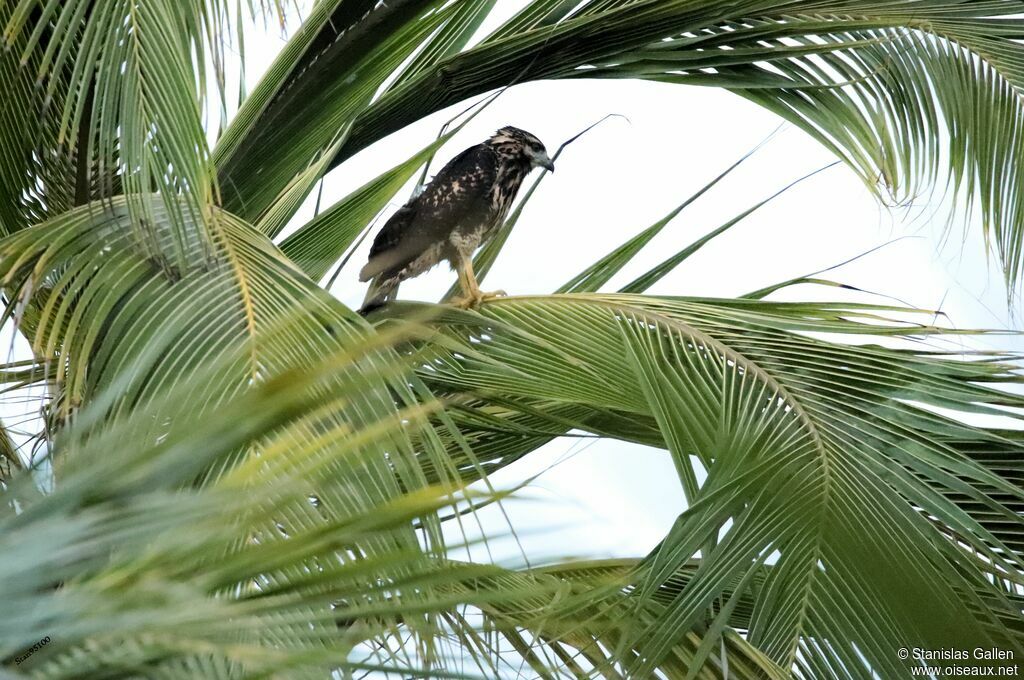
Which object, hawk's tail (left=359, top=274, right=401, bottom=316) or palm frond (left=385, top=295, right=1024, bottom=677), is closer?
palm frond (left=385, top=295, right=1024, bottom=677)

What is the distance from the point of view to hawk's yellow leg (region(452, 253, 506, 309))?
388 cm

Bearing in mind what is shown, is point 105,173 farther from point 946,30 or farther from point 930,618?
point 946,30

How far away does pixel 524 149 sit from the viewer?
4.86m

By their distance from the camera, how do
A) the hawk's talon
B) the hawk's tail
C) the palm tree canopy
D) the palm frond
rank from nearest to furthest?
the palm tree canopy < the palm frond < the hawk's talon < the hawk's tail

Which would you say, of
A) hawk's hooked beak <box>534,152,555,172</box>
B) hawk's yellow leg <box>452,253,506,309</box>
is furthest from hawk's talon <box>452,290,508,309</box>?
hawk's hooked beak <box>534,152,555,172</box>

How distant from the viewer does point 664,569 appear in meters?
2.55

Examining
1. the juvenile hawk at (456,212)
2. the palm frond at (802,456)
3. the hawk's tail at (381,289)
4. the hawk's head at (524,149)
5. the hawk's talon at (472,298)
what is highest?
the hawk's head at (524,149)

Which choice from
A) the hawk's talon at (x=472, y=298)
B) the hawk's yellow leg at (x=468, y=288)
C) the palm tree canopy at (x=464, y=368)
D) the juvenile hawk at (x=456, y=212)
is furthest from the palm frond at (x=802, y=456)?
the juvenile hawk at (x=456, y=212)

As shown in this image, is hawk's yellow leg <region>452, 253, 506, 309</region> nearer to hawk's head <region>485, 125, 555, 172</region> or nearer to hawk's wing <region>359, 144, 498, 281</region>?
hawk's wing <region>359, 144, 498, 281</region>

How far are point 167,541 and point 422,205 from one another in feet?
13.9

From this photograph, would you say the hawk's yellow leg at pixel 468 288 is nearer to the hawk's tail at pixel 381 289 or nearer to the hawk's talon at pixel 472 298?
the hawk's talon at pixel 472 298

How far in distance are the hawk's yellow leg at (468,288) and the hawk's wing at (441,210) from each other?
10.4 inches

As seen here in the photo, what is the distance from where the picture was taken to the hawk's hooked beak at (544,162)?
4786mm

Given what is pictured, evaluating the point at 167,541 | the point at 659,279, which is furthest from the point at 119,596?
the point at 659,279
